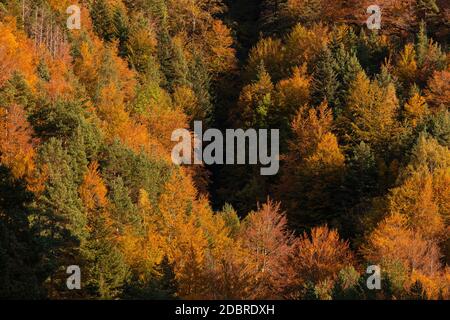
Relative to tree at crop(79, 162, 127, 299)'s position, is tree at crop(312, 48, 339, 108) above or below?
above

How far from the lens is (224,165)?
3484 inches

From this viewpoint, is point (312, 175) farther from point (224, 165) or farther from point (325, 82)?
point (325, 82)

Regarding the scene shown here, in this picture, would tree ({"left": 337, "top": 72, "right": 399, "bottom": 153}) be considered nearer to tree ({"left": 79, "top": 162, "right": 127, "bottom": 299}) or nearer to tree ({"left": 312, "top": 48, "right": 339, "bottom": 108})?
tree ({"left": 312, "top": 48, "right": 339, "bottom": 108})

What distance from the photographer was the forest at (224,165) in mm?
43844

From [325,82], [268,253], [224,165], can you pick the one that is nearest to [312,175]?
[224,165]

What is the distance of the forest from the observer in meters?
43.8

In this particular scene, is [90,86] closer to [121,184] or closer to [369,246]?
[121,184]

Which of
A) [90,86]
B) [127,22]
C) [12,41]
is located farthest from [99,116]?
[127,22]

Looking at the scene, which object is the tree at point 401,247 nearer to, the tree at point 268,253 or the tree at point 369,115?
the tree at point 268,253

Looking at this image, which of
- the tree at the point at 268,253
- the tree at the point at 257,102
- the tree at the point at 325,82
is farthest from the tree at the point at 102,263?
the tree at the point at 325,82

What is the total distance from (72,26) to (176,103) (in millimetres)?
15944

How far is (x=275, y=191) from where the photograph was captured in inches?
3125

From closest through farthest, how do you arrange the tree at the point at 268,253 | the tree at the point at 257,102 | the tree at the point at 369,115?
the tree at the point at 268,253, the tree at the point at 369,115, the tree at the point at 257,102

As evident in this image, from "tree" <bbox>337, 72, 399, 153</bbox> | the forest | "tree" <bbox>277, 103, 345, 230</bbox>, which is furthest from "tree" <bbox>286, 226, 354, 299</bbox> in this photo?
"tree" <bbox>337, 72, 399, 153</bbox>
